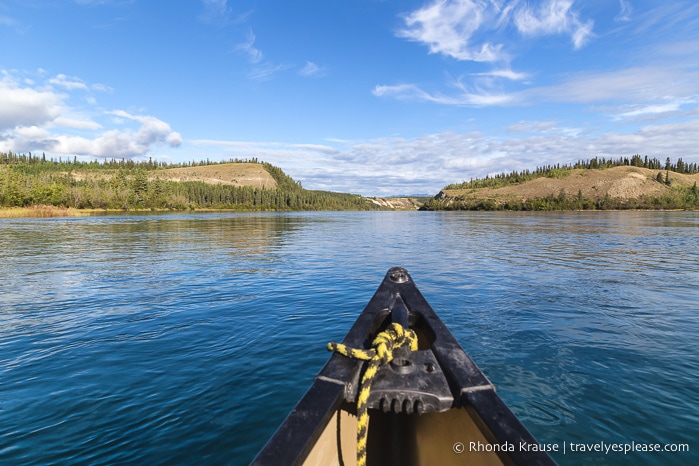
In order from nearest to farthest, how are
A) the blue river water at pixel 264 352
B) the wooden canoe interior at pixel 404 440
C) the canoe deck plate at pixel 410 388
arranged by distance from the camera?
the wooden canoe interior at pixel 404 440, the canoe deck plate at pixel 410 388, the blue river water at pixel 264 352

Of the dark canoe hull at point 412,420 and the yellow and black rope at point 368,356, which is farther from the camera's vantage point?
the yellow and black rope at point 368,356

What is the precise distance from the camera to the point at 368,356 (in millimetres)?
3816

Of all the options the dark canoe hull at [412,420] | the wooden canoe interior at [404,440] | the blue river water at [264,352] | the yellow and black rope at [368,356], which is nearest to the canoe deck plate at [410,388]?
the dark canoe hull at [412,420]

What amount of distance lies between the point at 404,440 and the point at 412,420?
250 mm

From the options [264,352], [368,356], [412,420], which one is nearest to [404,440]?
[412,420]

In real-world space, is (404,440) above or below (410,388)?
below

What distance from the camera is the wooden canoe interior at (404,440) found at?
10.3 feet

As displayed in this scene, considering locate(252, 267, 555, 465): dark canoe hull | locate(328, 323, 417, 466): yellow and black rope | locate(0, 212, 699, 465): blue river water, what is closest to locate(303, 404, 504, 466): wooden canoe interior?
locate(252, 267, 555, 465): dark canoe hull

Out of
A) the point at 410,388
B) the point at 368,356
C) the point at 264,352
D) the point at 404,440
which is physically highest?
the point at 368,356

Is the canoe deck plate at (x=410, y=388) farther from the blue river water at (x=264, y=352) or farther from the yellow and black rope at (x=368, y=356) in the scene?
the blue river water at (x=264, y=352)

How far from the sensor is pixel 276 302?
12.6 m

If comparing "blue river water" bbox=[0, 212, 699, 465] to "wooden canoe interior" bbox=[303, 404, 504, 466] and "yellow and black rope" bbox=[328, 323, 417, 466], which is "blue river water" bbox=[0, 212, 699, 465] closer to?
"wooden canoe interior" bbox=[303, 404, 504, 466]

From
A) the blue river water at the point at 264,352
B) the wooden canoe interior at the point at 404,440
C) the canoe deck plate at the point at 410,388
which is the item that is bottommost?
the blue river water at the point at 264,352

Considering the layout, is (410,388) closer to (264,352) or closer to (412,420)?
(412,420)
